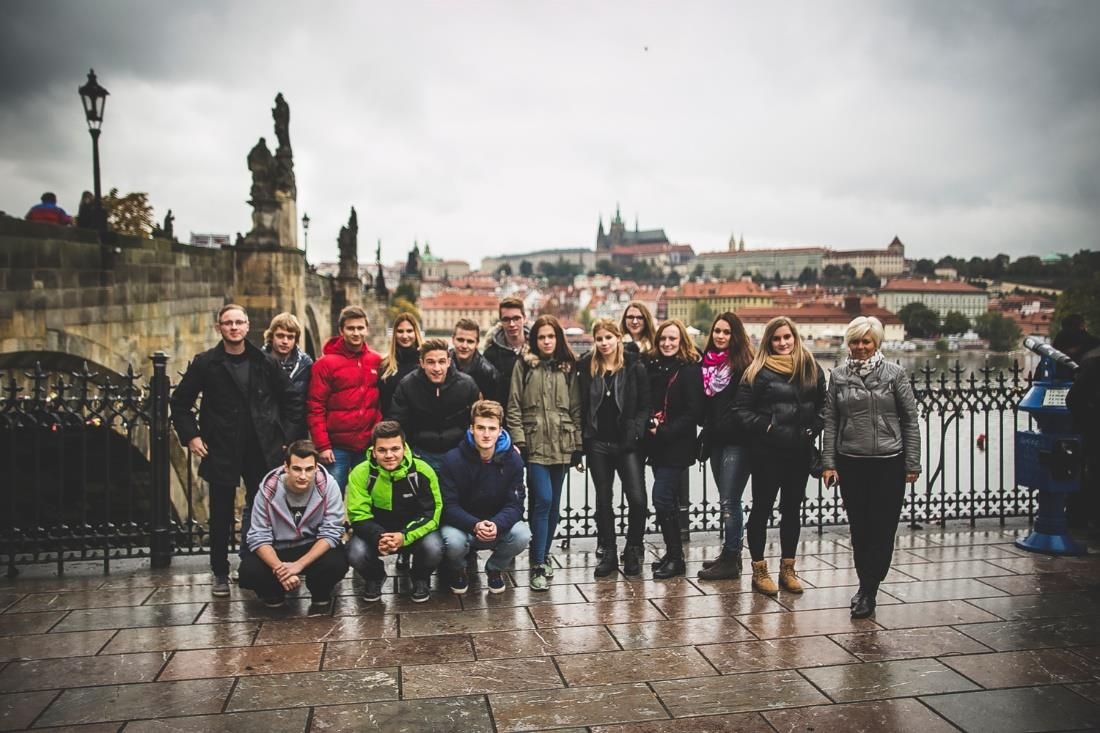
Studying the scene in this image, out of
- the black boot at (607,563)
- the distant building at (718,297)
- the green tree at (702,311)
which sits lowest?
the black boot at (607,563)

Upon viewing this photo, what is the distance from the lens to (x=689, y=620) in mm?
4574

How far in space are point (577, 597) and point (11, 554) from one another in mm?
3384

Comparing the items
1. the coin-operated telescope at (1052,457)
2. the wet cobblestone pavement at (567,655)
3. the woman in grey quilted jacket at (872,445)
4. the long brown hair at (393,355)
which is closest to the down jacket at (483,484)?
the wet cobblestone pavement at (567,655)

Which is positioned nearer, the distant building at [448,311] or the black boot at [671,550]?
the black boot at [671,550]

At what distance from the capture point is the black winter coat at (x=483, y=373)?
18.1ft

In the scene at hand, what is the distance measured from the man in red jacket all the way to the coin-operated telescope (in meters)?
4.13

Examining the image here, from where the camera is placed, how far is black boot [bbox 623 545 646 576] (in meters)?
5.42

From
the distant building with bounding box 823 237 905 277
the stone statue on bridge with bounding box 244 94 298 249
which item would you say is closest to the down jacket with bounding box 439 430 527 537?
the stone statue on bridge with bounding box 244 94 298 249

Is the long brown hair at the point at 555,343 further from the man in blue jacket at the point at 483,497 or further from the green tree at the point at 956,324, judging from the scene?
the green tree at the point at 956,324

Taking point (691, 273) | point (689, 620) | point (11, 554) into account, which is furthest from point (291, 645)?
point (691, 273)

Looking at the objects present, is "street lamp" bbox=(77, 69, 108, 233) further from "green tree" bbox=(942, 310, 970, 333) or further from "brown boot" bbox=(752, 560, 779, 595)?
"green tree" bbox=(942, 310, 970, 333)

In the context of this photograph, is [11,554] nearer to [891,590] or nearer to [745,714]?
[745,714]

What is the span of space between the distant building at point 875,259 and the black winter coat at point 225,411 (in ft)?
515

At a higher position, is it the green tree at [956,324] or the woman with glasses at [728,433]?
the green tree at [956,324]
